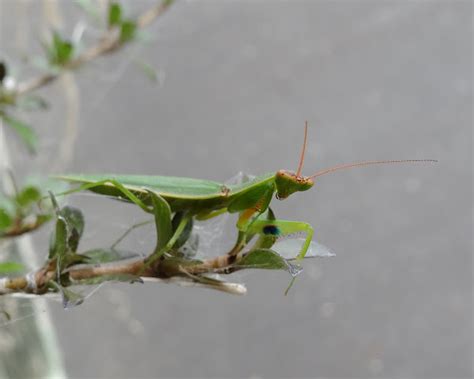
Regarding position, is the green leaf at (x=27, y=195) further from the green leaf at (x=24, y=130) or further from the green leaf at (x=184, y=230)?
the green leaf at (x=184, y=230)

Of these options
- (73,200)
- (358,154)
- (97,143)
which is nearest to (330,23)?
(358,154)

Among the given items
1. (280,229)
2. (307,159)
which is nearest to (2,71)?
(280,229)

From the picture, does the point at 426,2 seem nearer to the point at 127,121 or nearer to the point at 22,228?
the point at 127,121

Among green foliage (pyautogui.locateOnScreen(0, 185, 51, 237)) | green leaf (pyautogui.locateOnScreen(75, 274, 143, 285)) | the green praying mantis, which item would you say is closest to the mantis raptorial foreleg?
the green praying mantis

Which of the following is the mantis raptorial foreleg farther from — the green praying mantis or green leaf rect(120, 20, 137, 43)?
green leaf rect(120, 20, 137, 43)

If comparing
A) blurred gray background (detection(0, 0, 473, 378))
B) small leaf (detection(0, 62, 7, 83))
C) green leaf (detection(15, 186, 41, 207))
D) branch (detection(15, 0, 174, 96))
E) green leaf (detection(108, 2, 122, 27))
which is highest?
green leaf (detection(108, 2, 122, 27))
